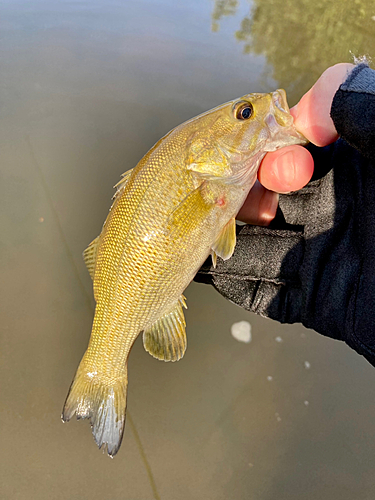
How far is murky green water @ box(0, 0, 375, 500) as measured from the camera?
7.28 ft

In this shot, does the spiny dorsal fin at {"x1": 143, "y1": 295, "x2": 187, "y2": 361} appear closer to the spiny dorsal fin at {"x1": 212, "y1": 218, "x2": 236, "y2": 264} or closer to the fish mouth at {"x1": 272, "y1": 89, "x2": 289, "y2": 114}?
the spiny dorsal fin at {"x1": 212, "y1": 218, "x2": 236, "y2": 264}

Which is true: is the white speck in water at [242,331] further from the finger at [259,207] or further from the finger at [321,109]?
the finger at [321,109]

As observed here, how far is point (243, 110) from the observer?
1.82 meters

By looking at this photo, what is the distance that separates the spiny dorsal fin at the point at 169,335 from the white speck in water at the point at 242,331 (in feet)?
3.20

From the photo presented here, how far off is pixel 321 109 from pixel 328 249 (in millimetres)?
749

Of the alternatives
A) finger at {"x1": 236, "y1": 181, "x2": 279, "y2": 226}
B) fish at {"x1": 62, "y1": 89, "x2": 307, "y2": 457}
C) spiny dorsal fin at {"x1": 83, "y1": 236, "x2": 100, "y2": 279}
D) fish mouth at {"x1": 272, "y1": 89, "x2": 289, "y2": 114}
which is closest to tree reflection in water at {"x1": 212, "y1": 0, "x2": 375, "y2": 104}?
finger at {"x1": 236, "y1": 181, "x2": 279, "y2": 226}

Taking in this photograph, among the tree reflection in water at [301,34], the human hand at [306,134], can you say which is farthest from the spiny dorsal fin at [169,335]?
the tree reflection in water at [301,34]

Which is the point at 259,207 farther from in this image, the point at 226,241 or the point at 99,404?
the point at 99,404

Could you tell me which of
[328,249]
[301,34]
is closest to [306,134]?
[328,249]

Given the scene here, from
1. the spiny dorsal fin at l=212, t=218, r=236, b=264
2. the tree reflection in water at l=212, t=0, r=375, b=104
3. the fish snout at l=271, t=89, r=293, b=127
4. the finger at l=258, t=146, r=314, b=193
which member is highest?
the tree reflection in water at l=212, t=0, r=375, b=104

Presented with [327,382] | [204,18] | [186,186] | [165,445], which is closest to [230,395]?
[165,445]

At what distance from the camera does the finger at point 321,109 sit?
5.01ft

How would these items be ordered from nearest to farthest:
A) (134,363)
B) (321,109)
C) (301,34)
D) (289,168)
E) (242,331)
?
1. (321,109)
2. (289,168)
3. (134,363)
4. (242,331)
5. (301,34)

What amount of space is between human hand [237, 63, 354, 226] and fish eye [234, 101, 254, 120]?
0.23 metres
